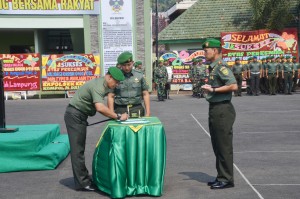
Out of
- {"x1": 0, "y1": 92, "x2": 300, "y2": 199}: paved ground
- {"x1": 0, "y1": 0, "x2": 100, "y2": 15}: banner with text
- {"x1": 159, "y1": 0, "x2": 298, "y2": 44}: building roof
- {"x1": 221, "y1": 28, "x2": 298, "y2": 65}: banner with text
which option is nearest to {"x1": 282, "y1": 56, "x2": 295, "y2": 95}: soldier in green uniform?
{"x1": 221, "y1": 28, "x2": 298, "y2": 65}: banner with text

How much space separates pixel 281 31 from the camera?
87.0 ft

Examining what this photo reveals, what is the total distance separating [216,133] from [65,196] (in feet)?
7.32

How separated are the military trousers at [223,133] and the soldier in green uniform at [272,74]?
688 inches

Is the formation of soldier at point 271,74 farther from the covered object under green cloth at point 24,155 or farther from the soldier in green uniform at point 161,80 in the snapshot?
the covered object under green cloth at point 24,155

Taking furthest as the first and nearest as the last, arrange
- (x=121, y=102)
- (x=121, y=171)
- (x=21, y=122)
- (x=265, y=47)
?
1. (x=265, y=47)
2. (x=21, y=122)
3. (x=121, y=102)
4. (x=121, y=171)

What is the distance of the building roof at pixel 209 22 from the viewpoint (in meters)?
29.8

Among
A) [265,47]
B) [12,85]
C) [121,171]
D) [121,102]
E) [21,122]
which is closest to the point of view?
[121,171]

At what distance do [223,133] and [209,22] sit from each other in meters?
24.8

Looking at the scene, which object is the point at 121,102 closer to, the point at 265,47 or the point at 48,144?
the point at 48,144

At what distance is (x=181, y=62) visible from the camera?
2652cm

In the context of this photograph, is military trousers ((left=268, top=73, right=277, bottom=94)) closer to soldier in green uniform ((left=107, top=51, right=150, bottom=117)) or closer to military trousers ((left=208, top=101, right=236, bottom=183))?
soldier in green uniform ((left=107, top=51, right=150, bottom=117))

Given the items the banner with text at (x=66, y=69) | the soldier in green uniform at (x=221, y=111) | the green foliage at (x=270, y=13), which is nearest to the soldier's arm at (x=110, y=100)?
the soldier in green uniform at (x=221, y=111)

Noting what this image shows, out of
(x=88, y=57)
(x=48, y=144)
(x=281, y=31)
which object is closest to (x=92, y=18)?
(x=88, y=57)

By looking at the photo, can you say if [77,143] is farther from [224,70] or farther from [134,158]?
[224,70]
